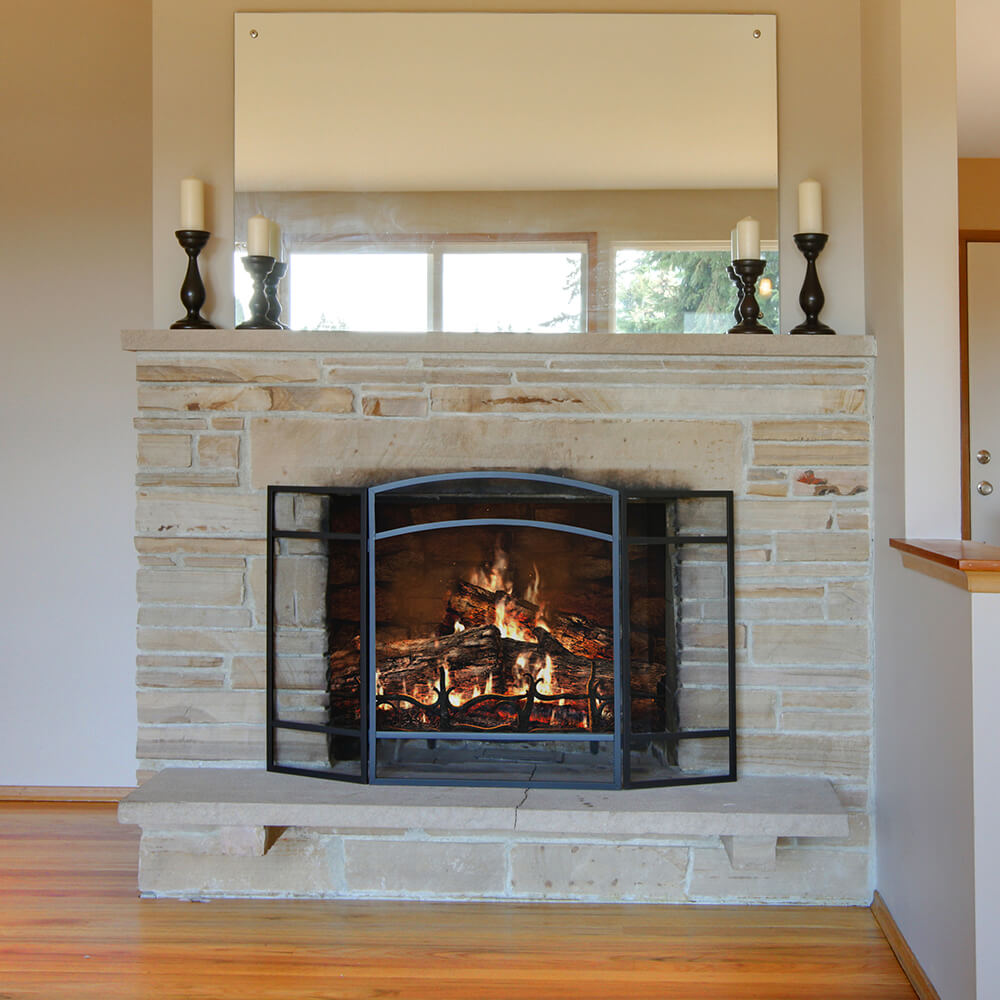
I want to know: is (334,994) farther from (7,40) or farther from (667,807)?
(7,40)

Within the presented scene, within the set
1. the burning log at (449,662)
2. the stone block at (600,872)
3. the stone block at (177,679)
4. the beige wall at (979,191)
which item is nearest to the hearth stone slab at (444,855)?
the stone block at (600,872)

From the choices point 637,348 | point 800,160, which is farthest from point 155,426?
point 800,160

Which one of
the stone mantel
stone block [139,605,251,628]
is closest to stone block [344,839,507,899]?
stone block [139,605,251,628]

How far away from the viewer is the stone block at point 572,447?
2.55 metres

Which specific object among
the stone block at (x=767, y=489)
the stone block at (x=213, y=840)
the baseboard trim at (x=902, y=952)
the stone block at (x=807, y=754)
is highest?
the stone block at (x=767, y=489)

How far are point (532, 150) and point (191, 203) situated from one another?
89 cm

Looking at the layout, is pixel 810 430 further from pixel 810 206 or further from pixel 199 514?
pixel 199 514

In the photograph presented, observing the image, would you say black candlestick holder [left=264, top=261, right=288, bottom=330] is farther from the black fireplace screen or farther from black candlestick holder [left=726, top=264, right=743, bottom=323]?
black candlestick holder [left=726, top=264, right=743, bottom=323]

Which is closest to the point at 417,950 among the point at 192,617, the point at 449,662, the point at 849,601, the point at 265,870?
the point at 265,870

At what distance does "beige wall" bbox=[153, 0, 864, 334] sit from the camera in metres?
2.60

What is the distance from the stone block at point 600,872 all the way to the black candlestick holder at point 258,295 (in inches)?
58.2

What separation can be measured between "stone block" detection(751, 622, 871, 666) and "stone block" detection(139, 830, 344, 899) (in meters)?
1.19

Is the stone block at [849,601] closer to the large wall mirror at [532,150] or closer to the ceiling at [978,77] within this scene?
the large wall mirror at [532,150]

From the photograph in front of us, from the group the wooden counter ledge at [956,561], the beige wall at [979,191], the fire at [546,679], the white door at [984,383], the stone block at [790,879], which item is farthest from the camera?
the white door at [984,383]
